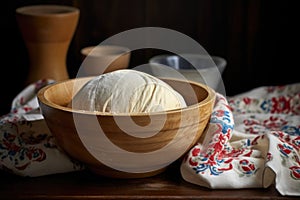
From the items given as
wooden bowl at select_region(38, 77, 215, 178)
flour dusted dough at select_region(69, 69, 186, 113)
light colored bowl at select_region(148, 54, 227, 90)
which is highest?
flour dusted dough at select_region(69, 69, 186, 113)

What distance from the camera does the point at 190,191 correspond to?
71cm

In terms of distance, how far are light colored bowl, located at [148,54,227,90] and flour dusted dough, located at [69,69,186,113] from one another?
10.7 inches

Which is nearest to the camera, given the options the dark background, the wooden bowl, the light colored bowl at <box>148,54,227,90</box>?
the wooden bowl

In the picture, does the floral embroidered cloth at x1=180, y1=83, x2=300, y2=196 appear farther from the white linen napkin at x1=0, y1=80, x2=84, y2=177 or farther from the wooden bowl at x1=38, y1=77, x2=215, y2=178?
the white linen napkin at x1=0, y1=80, x2=84, y2=177

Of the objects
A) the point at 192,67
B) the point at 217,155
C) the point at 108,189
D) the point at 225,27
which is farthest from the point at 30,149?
the point at 225,27

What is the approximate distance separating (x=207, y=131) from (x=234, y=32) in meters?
0.48

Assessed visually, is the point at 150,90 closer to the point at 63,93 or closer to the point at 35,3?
the point at 63,93

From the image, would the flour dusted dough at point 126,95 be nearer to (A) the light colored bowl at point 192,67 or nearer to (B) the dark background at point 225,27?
(A) the light colored bowl at point 192,67

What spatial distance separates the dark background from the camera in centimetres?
119

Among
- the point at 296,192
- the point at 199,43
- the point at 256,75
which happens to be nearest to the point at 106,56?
the point at 199,43

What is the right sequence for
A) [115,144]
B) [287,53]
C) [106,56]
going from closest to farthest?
[115,144], [106,56], [287,53]

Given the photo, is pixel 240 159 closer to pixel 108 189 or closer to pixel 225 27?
pixel 108 189

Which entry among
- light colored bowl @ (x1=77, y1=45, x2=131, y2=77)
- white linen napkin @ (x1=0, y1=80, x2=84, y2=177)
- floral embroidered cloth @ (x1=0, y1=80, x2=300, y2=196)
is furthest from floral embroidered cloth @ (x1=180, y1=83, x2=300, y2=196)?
light colored bowl @ (x1=77, y1=45, x2=131, y2=77)

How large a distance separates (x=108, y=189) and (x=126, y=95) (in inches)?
4.6
